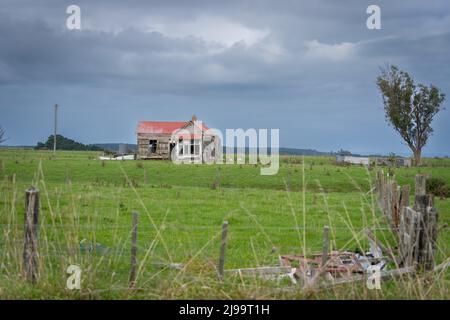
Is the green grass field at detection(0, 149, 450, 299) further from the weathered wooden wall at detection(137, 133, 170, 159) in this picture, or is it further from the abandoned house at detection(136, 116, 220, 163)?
the weathered wooden wall at detection(137, 133, 170, 159)

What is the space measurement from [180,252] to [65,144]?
105m

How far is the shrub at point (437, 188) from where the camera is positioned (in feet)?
96.1

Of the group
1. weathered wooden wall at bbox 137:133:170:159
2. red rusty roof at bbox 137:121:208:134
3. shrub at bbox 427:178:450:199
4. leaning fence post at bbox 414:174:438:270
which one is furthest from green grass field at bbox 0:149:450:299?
red rusty roof at bbox 137:121:208:134

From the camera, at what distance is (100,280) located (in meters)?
7.72

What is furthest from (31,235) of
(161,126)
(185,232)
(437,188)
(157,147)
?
(161,126)

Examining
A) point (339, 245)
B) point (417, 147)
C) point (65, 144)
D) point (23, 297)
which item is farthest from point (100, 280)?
point (65, 144)

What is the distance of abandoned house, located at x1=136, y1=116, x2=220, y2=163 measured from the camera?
5691cm

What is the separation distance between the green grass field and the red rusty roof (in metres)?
20.1

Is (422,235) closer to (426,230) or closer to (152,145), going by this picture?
(426,230)

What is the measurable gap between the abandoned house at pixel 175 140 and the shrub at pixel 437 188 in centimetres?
→ 2818

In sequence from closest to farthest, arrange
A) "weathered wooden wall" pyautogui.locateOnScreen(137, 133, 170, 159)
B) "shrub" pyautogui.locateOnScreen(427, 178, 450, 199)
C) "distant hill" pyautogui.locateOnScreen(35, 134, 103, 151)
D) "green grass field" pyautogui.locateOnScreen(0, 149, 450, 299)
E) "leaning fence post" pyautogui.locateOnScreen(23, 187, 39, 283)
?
"green grass field" pyautogui.locateOnScreen(0, 149, 450, 299), "leaning fence post" pyautogui.locateOnScreen(23, 187, 39, 283), "shrub" pyautogui.locateOnScreen(427, 178, 450, 199), "weathered wooden wall" pyautogui.locateOnScreen(137, 133, 170, 159), "distant hill" pyautogui.locateOnScreen(35, 134, 103, 151)

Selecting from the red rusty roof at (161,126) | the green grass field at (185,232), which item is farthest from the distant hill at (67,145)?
the green grass field at (185,232)

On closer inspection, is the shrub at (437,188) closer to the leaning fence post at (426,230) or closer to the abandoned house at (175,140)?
the leaning fence post at (426,230)
